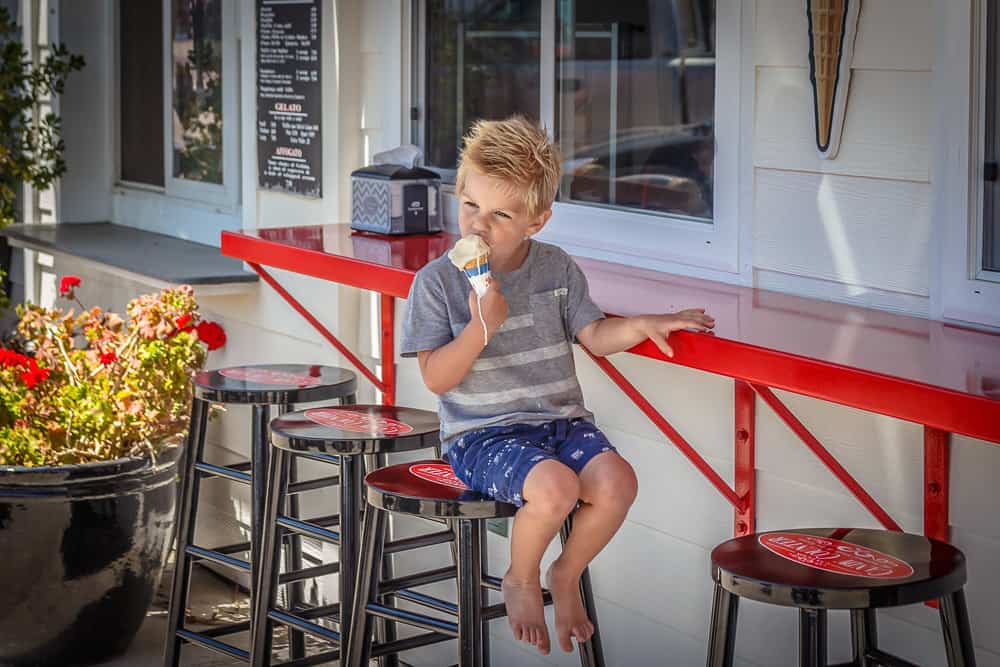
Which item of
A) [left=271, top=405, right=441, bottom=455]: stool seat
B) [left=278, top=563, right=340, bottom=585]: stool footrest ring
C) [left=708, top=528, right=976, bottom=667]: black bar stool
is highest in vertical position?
[left=271, top=405, right=441, bottom=455]: stool seat

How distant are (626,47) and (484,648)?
1.34 m

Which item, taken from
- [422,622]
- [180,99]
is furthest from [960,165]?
[180,99]

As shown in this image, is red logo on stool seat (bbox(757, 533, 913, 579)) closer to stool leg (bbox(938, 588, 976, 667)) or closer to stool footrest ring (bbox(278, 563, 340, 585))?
stool leg (bbox(938, 588, 976, 667))

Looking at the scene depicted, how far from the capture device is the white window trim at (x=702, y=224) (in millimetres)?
2834

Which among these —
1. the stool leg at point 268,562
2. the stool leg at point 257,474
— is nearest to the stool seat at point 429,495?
the stool leg at point 268,562

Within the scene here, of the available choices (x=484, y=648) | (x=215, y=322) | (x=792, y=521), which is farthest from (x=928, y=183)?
(x=215, y=322)

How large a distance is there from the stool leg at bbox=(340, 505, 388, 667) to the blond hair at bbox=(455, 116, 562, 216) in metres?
0.68

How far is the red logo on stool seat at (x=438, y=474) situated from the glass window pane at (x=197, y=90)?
8.36 ft

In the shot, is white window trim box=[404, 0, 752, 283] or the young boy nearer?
the young boy

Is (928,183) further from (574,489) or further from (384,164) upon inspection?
(384,164)

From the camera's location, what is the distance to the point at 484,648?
2801 mm

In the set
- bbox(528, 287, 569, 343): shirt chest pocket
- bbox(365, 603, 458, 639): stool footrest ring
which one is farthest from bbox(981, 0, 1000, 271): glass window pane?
bbox(365, 603, 458, 639): stool footrest ring

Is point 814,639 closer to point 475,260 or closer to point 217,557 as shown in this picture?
point 475,260

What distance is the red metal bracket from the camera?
12.3 feet
